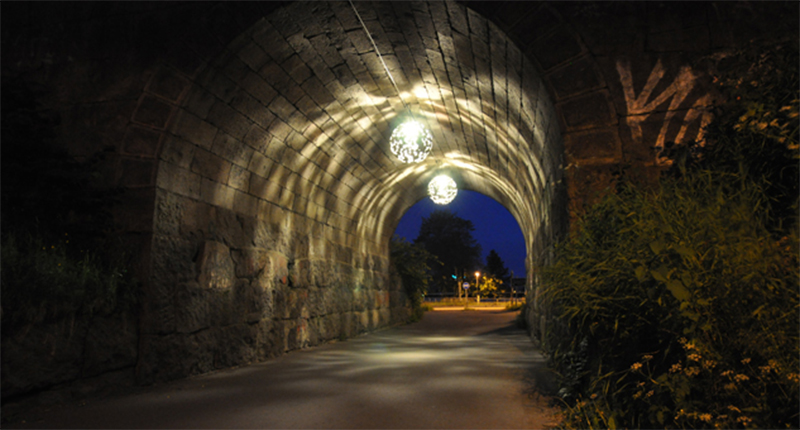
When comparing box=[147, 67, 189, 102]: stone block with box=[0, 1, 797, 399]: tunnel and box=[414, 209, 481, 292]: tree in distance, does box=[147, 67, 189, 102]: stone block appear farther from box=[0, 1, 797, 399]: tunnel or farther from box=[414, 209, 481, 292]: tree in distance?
box=[414, 209, 481, 292]: tree in distance

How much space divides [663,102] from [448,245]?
55.3 meters

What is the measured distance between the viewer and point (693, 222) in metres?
2.37

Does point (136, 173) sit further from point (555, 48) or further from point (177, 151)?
point (555, 48)

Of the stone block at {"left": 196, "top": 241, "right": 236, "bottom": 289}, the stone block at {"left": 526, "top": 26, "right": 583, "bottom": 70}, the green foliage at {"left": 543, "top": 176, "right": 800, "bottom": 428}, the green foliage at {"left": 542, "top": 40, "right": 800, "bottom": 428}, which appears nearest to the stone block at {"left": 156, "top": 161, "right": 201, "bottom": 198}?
the stone block at {"left": 196, "top": 241, "right": 236, "bottom": 289}

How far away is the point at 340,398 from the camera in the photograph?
4352 millimetres

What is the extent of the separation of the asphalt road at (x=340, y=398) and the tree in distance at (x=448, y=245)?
170ft

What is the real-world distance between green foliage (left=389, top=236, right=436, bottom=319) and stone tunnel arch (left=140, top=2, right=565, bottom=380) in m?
5.60

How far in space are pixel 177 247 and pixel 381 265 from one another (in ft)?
27.1

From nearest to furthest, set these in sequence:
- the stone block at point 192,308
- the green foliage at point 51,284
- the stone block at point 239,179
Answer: the green foliage at point 51,284
the stone block at point 192,308
the stone block at point 239,179

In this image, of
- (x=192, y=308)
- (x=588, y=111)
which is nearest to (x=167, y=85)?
(x=192, y=308)

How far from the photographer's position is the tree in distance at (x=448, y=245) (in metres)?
58.4

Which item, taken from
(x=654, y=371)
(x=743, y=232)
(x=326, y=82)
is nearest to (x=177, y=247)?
(x=326, y=82)

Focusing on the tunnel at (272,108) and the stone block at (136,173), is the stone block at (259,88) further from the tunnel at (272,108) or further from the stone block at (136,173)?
the stone block at (136,173)


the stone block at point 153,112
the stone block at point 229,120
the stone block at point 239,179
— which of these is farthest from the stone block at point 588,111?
the stone block at point 239,179
